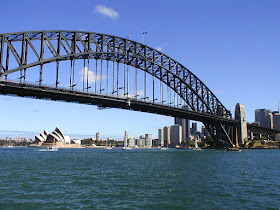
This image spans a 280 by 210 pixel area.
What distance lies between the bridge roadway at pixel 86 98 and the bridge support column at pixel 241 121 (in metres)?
29.2

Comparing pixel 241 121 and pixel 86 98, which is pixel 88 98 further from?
pixel 241 121

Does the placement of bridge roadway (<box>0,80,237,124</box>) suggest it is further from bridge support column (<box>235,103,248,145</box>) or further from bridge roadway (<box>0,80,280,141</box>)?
bridge support column (<box>235,103,248,145</box>)

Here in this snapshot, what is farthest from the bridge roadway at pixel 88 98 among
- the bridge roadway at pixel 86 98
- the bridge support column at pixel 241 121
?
the bridge support column at pixel 241 121

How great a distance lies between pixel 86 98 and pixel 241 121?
7803 centimetres

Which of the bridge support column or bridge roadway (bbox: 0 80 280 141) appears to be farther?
the bridge support column

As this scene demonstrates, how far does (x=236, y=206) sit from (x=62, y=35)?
49078 millimetres

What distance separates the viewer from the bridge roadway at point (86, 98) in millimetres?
48503

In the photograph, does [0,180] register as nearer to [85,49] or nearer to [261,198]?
[261,198]

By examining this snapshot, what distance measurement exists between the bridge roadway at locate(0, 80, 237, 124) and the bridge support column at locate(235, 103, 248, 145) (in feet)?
95.8

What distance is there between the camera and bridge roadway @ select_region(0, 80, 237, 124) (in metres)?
48.5

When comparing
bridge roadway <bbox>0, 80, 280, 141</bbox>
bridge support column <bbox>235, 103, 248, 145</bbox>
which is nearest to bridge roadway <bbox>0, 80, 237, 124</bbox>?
bridge roadway <bbox>0, 80, 280, 141</bbox>

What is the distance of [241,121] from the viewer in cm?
11681

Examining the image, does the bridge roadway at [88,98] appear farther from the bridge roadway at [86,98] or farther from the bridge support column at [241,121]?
the bridge support column at [241,121]

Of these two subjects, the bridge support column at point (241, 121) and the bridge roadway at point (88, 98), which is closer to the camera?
the bridge roadway at point (88, 98)
